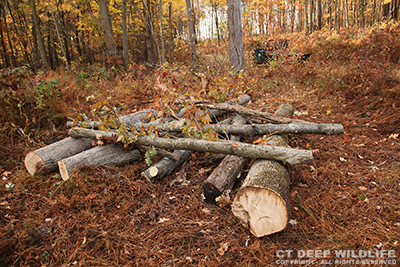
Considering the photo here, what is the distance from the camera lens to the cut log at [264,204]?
2201 millimetres

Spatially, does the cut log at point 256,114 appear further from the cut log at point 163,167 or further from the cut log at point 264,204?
the cut log at point 264,204

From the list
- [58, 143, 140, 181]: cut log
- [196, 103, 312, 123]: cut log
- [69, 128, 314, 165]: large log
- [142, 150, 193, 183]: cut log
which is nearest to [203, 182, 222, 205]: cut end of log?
[69, 128, 314, 165]: large log

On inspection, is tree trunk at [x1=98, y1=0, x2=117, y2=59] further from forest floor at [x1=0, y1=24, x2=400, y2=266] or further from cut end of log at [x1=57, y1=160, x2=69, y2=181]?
cut end of log at [x1=57, y1=160, x2=69, y2=181]

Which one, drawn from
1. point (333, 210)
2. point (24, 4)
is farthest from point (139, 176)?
point (24, 4)

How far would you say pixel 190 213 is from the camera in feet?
9.16

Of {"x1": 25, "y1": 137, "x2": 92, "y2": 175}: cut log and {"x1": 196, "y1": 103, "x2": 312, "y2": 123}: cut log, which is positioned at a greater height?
{"x1": 196, "y1": 103, "x2": 312, "y2": 123}: cut log

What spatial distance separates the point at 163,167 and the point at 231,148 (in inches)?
46.0

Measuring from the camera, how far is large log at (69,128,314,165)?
8.81 ft

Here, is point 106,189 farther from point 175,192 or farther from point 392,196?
point 392,196

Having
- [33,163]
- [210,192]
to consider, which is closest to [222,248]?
[210,192]

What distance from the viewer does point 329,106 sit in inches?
221

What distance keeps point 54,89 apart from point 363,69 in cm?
863

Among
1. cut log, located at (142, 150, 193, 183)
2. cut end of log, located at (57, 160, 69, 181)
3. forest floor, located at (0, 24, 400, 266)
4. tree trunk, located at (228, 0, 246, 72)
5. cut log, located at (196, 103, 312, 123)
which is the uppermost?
tree trunk, located at (228, 0, 246, 72)

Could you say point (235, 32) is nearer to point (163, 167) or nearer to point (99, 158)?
point (163, 167)
